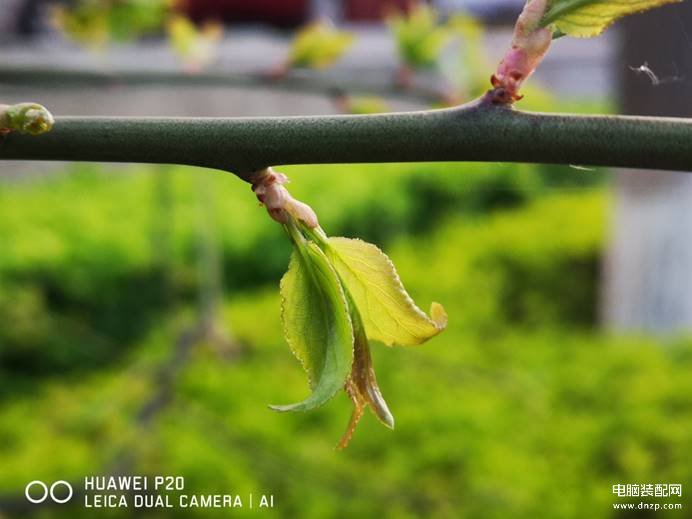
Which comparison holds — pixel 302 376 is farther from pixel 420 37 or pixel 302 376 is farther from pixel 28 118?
pixel 28 118

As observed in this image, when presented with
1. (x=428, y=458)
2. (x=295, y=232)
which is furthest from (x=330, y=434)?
→ (x=295, y=232)

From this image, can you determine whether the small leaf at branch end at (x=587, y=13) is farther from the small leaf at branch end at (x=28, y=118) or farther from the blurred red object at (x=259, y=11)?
the blurred red object at (x=259, y=11)

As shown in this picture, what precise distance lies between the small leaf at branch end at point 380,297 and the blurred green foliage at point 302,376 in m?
0.88

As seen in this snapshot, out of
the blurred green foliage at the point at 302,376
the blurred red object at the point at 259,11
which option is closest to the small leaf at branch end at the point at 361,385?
the blurred green foliage at the point at 302,376

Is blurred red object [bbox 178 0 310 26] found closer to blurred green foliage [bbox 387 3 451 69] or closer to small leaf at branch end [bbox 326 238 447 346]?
blurred green foliage [bbox 387 3 451 69]

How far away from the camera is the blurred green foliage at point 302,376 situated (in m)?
1.35

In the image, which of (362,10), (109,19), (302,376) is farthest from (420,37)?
(362,10)

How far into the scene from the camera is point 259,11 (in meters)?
5.08

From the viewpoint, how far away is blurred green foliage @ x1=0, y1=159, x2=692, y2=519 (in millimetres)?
1346

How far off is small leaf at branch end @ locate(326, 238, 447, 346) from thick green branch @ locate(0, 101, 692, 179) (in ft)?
0.14

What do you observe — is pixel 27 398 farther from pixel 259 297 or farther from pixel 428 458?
pixel 428 458

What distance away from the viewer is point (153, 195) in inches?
91.7

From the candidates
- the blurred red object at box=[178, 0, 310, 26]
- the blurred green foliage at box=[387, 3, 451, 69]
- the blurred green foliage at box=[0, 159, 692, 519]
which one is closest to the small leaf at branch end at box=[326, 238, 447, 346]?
the blurred green foliage at box=[387, 3, 451, 69]

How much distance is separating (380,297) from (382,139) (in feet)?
0.19
